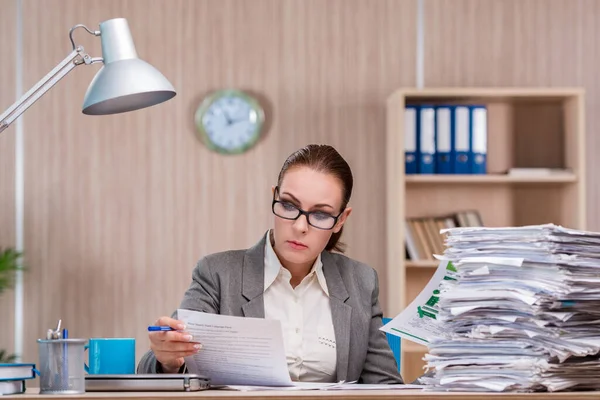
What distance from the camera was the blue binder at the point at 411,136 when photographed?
441cm

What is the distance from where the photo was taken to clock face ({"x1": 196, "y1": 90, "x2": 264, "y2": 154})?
4766 millimetres

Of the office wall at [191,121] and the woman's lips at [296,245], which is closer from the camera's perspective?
the woman's lips at [296,245]

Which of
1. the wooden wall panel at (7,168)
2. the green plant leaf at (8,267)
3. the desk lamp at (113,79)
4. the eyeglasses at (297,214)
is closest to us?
the desk lamp at (113,79)

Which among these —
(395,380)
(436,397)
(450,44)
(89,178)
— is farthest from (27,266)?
(436,397)

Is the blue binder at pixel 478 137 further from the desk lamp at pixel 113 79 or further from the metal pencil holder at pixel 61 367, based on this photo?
the metal pencil holder at pixel 61 367

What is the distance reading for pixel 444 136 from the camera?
4.39 meters

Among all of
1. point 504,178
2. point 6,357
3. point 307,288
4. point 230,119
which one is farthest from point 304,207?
point 6,357

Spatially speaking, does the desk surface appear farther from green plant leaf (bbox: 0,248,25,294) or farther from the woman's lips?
green plant leaf (bbox: 0,248,25,294)

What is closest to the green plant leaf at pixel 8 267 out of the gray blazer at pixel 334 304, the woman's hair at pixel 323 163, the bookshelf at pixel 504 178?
the bookshelf at pixel 504 178

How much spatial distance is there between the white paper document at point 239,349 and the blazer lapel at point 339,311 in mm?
487

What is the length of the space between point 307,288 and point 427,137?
2121mm

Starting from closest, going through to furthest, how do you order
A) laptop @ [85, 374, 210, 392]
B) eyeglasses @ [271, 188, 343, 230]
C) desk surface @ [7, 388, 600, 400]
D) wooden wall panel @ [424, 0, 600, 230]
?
1. desk surface @ [7, 388, 600, 400]
2. laptop @ [85, 374, 210, 392]
3. eyeglasses @ [271, 188, 343, 230]
4. wooden wall panel @ [424, 0, 600, 230]

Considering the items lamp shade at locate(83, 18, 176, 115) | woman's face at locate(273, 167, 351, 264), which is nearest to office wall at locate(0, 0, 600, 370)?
woman's face at locate(273, 167, 351, 264)

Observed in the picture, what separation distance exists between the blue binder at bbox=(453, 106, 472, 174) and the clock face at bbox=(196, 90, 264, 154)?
106 cm
